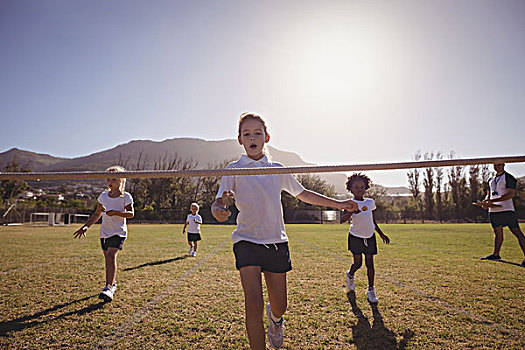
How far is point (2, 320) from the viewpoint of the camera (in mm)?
4215

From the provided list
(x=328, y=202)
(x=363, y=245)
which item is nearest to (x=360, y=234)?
(x=363, y=245)

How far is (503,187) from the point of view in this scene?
27.6ft

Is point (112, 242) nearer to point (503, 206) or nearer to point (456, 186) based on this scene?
point (503, 206)

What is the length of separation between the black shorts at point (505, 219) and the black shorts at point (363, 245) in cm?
508

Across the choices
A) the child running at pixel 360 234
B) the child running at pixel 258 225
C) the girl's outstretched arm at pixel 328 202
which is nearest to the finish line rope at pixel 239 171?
the child running at pixel 258 225

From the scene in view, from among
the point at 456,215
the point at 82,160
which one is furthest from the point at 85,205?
the point at 82,160

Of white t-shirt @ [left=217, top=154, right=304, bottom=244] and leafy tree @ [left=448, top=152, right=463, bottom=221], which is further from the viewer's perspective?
leafy tree @ [left=448, top=152, right=463, bottom=221]

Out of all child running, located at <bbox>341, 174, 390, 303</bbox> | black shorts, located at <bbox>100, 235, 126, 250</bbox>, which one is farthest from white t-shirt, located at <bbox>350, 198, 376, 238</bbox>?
black shorts, located at <bbox>100, 235, 126, 250</bbox>

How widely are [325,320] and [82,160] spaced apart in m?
210

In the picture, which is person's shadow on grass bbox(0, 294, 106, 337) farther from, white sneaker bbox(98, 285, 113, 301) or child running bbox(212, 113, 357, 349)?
child running bbox(212, 113, 357, 349)

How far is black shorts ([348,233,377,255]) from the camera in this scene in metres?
5.56

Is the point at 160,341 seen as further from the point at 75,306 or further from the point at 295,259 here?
the point at 295,259

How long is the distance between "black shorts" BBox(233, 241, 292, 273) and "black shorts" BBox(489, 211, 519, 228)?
7.91m

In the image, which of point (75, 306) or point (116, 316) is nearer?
point (116, 316)
